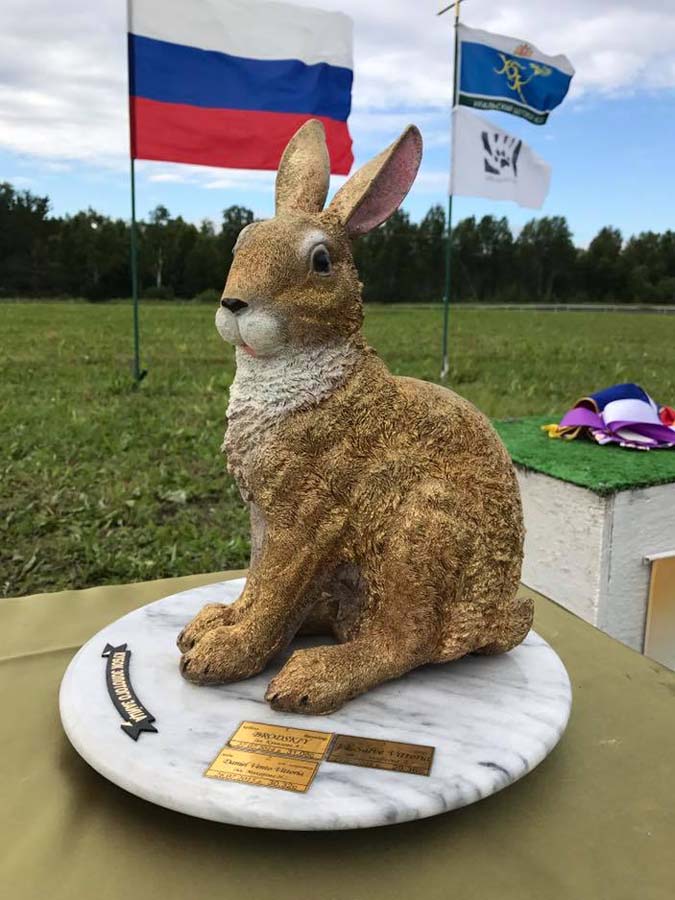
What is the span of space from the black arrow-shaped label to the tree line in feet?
3.73

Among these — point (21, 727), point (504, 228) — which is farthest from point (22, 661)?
point (504, 228)

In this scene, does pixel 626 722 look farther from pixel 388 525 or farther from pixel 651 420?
pixel 651 420

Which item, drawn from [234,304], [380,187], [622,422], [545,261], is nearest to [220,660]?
[234,304]

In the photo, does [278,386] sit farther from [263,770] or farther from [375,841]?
[375,841]

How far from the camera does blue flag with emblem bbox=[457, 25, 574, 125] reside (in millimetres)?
5316

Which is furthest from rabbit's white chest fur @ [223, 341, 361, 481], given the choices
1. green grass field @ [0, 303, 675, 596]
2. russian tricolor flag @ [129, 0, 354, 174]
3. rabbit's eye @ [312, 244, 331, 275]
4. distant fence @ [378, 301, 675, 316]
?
distant fence @ [378, 301, 675, 316]

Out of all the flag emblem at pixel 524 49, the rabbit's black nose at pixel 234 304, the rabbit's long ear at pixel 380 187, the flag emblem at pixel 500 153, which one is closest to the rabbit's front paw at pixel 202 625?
the rabbit's black nose at pixel 234 304

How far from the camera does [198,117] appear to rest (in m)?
4.50

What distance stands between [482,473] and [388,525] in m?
0.20

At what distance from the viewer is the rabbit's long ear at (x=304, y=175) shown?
1424 millimetres

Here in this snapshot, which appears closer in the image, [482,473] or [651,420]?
[482,473]

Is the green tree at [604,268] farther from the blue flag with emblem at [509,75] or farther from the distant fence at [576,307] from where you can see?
the blue flag with emblem at [509,75]

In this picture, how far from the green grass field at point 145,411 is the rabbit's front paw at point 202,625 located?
3.85 ft

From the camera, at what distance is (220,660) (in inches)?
52.6
